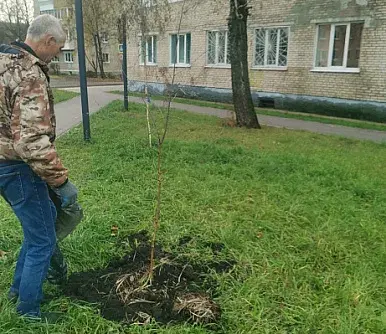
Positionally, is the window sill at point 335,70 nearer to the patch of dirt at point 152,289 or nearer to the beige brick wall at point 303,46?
the beige brick wall at point 303,46

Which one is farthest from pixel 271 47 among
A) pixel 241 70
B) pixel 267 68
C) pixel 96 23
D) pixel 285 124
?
pixel 96 23

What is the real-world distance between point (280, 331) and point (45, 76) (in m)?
2.12

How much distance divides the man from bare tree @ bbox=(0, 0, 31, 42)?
135 feet

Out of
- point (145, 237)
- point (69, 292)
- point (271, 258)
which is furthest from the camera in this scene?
point (145, 237)

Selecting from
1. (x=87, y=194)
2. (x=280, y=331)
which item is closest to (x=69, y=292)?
(x=280, y=331)

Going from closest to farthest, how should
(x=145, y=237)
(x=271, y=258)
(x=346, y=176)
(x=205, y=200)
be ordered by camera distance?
1. (x=271, y=258)
2. (x=145, y=237)
3. (x=205, y=200)
4. (x=346, y=176)

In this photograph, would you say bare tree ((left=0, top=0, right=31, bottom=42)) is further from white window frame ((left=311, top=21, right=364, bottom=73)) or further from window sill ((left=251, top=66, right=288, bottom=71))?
white window frame ((left=311, top=21, right=364, bottom=73))

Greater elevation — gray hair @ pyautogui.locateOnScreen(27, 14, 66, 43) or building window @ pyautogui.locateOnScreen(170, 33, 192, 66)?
building window @ pyautogui.locateOnScreen(170, 33, 192, 66)

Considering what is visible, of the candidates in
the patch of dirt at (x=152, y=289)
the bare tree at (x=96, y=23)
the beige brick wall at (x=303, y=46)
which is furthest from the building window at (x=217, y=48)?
the patch of dirt at (x=152, y=289)

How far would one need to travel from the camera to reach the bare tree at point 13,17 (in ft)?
→ 128

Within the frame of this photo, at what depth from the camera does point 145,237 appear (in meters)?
3.88

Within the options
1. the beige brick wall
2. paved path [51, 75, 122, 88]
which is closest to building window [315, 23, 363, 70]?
the beige brick wall

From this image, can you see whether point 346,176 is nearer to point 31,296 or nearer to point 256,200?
point 256,200

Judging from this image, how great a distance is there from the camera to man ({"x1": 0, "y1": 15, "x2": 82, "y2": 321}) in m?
2.18
